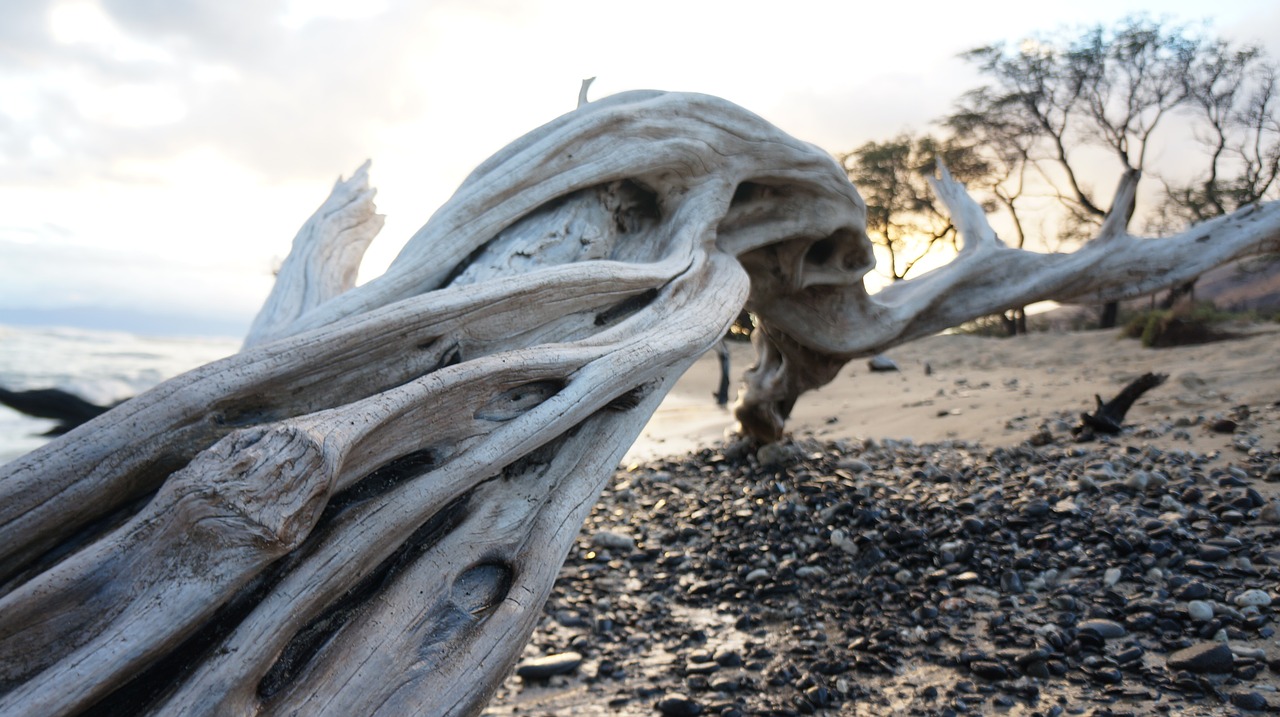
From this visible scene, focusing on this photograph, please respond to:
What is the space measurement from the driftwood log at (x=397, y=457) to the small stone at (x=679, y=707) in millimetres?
921

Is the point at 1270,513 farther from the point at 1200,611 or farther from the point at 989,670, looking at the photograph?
the point at 989,670

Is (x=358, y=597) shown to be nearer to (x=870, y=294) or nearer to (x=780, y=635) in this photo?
(x=780, y=635)

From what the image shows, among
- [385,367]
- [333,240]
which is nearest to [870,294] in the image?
[333,240]

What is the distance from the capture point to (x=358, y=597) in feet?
6.68

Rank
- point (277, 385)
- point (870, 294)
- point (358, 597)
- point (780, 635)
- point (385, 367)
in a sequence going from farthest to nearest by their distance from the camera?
1. point (870, 294)
2. point (780, 635)
3. point (385, 367)
4. point (277, 385)
5. point (358, 597)

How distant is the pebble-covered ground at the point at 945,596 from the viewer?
9.42 feet

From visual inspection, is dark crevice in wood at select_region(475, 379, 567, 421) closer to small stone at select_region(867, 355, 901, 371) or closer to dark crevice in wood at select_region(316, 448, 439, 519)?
dark crevice in wood at select_region(316, 448, 439, 519)

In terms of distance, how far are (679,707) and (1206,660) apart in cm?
173

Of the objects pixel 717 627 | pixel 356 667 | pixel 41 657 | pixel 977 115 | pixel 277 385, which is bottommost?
pixel 717 627

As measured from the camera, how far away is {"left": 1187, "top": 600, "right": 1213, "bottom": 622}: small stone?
10.0 feet

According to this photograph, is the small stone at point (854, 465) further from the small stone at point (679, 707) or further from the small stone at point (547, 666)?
the small stone at point (679, 707)

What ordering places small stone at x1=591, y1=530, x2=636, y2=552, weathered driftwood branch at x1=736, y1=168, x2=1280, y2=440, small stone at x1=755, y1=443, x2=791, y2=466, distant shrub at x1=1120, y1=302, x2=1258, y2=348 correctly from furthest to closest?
distant shrub at x1=1120, y1=302, x2=1258, y2=348
small stone at x1=755, y1=443, x2=791, y2=466
weathered driftwood branch at x1=736, y1=168, x2=1280, y2=440
small stone at x1=591, y1=530, x2=636, y2=552

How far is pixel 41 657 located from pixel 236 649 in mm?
390

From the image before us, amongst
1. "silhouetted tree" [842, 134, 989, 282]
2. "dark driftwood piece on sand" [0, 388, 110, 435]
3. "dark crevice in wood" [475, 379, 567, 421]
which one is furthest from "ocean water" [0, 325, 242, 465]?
"silhouetted tree" [842, 134, 989, 282]
